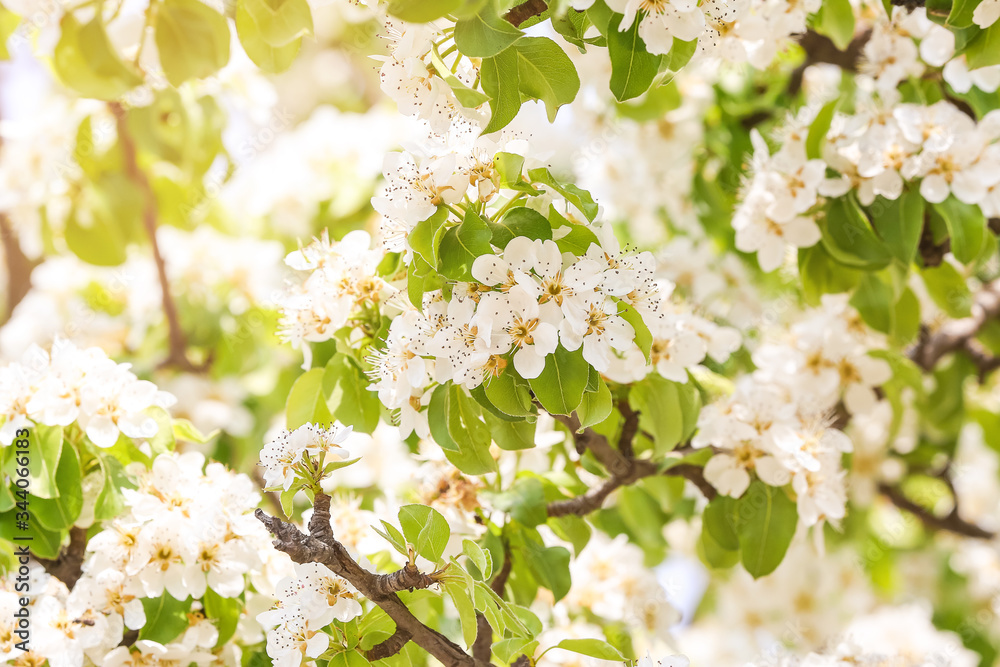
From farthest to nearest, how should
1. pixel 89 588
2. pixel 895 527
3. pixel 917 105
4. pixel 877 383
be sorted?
pixel 895 527, pixel 877 383, pixel 917 105, pixel 89 588

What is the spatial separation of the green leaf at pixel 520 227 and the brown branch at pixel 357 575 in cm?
31

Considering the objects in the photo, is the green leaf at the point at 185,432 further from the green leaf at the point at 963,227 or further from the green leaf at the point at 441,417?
the green leaf at the point at 963,227

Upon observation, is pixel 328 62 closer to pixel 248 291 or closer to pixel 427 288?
pixel 248 291

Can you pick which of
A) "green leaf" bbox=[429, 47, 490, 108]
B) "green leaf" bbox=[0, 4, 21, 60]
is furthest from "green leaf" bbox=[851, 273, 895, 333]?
→ "green leaf" bbox=[0, 4, 21, 60]

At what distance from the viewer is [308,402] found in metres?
1.10

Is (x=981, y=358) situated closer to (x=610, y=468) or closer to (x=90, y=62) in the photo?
(x=610, y=468)

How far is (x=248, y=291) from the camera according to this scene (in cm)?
216

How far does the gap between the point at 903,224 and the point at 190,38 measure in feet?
3.27

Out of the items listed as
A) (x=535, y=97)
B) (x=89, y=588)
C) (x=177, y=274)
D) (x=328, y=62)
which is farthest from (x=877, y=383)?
(x=328, y=62)

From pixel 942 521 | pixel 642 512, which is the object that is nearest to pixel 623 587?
pixel 642 512

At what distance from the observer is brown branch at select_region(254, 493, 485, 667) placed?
78 centimetres

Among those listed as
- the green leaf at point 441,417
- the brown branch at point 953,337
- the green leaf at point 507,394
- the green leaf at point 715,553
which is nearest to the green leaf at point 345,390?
the green leaf at point 441,417

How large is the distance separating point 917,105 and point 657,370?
59 cm

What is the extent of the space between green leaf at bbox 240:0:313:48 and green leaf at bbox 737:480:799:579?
0.84 meters
